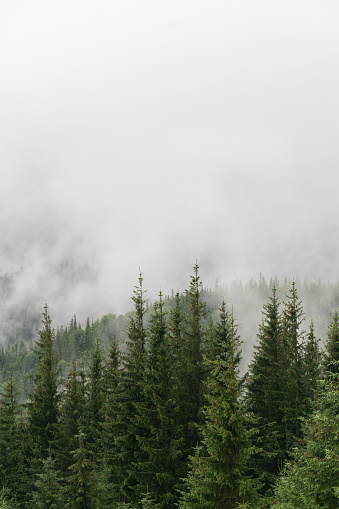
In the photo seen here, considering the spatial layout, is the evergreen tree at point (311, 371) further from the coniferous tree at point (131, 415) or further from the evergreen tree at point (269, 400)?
the coniferous tree at point (131, 415)

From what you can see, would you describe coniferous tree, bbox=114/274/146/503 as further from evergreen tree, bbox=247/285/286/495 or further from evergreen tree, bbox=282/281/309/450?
evergreen tree, bbox=282/281/309/450

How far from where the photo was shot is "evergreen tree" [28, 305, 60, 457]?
29547 millimetres

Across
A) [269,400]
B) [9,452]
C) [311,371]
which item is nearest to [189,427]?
[269,400]

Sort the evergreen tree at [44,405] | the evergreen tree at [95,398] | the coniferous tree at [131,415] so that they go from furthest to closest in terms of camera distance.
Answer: the evergreen tree at [95,398], the evergreen tree at [44,405], the coniferous tree at [131,415]

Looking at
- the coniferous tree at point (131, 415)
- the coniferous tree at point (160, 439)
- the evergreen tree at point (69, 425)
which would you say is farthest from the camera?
the evergreen tree at point (69, 425)

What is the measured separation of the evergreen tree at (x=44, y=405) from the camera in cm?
2955

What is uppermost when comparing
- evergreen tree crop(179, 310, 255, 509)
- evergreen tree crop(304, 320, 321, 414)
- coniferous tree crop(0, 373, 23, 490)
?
evergreen tree crop(304, 320, 321, 414)

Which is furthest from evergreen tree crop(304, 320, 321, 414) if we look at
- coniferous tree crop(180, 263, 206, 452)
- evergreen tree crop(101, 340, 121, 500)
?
evergreen tree crop(101, 340, 121, 500)

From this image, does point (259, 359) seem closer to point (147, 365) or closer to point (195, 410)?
point (195, 410)

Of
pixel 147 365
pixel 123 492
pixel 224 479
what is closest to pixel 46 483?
pixel 123 492

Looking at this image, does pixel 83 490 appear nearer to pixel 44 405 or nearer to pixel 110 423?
pixel 110 423

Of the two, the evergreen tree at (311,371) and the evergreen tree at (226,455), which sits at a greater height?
the evergreen tree at (311,371)

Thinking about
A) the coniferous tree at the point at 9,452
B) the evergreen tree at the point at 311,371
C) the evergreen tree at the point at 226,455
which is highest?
the evergreen tree at the point at 311,371

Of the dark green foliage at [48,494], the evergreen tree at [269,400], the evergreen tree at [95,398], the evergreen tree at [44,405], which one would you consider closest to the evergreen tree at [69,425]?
the evergreen tree at [44,405]
